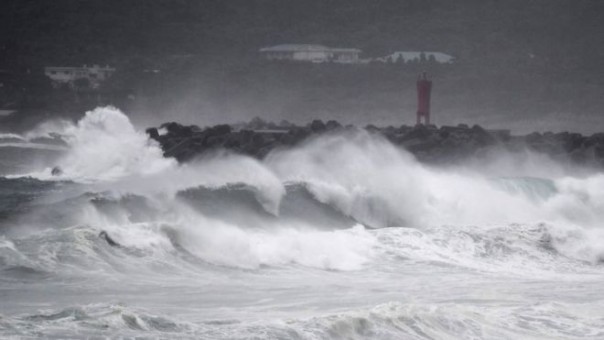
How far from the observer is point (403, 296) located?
13.1 metres

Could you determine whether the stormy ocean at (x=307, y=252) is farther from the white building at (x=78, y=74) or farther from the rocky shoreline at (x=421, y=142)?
the white building at (x=78, y=74)

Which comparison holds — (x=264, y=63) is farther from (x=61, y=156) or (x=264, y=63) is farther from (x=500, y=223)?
(x=500, y=223)

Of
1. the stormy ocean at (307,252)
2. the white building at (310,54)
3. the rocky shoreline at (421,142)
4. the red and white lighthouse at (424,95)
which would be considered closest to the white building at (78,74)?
the white building at (310,54)

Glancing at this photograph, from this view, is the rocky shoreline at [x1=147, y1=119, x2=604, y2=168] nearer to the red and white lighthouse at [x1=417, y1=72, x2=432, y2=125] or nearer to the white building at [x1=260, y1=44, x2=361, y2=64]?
the red and white lighthouse at [x1=417, y1=72, x2=432, y2=125]

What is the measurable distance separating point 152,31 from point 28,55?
12093 mm

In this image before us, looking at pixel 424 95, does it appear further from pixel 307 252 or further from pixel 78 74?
pixel 78 74

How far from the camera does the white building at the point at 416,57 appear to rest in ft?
218

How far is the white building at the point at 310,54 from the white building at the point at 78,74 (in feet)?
29.5

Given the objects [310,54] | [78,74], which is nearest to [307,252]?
[78,74]

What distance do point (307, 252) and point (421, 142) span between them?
1337 centimetres

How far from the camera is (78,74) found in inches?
2574

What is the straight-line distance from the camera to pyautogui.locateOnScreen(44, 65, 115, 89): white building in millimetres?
63656

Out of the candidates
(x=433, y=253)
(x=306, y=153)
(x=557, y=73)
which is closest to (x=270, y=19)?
(x=557, y=73)

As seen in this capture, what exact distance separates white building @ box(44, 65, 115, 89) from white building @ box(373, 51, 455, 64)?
1493cm
